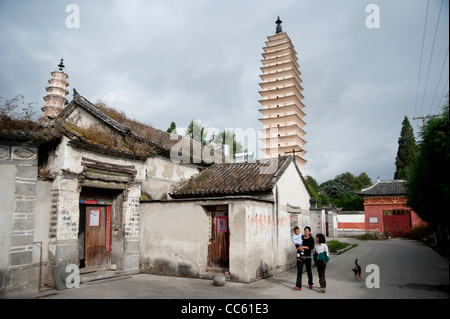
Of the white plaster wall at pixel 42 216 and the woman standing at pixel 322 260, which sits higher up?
the white plaster wall at pixel 42 216

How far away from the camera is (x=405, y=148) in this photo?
38.4 meters

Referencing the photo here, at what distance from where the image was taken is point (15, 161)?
26.5ft

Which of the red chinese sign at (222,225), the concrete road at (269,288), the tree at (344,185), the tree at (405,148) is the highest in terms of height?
the tree at (405,148)

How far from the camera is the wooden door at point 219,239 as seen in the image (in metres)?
10.1

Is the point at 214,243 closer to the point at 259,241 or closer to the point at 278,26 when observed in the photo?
the point at 259,241

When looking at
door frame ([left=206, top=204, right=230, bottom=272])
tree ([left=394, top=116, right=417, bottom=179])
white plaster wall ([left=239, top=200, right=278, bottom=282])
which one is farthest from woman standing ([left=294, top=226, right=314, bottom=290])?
tree ([left=394, top=116, right=417, bottom=179])

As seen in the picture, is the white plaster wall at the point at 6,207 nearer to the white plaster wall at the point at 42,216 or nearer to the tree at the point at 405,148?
the white plaster wall at the point at 42,216

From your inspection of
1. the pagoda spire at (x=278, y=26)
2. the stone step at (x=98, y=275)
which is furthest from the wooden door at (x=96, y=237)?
the pagoda spire at (x=278, y=26)

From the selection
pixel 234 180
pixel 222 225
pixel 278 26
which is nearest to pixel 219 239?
pixel 222 225

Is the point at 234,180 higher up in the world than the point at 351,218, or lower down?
higher up

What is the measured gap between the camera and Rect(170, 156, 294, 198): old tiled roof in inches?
456

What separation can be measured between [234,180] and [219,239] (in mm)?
2916

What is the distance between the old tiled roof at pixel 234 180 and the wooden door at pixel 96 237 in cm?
308

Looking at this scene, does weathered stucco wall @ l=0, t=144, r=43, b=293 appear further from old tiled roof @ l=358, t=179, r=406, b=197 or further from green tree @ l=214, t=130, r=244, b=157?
old tiled roof @ l=358, t=179, r=406, b=197
